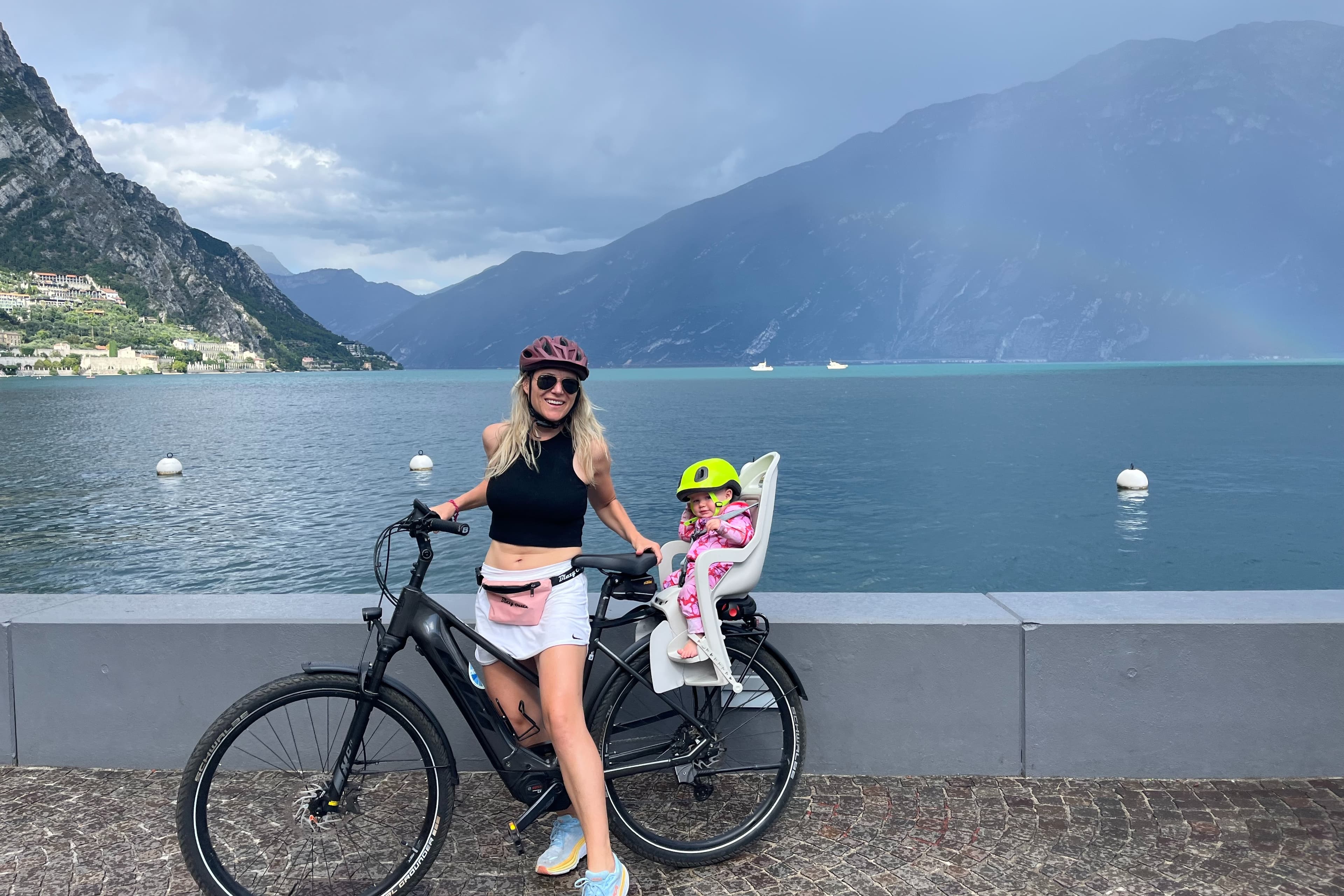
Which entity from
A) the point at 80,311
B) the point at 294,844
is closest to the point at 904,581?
the point at 294,844

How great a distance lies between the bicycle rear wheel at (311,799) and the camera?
3002mm

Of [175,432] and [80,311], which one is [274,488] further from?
[80,311]

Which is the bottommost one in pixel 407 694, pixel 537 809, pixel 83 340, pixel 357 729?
pixel 537 809

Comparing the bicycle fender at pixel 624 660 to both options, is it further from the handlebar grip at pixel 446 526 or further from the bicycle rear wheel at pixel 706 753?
the handlebar grip at pixel 446 526

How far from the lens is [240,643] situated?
4137 mm

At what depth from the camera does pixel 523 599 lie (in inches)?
130

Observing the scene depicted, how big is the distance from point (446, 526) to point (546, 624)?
482mm

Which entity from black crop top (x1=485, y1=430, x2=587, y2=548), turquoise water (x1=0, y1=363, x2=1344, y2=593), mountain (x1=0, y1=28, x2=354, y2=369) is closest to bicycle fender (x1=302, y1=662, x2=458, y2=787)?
black crop top (x1=485, y1=430, x2=587, y2=548)

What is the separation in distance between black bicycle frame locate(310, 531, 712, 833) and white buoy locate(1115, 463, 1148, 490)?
111ft

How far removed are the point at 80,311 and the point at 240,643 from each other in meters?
195

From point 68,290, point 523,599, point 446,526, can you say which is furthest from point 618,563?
point 68,290

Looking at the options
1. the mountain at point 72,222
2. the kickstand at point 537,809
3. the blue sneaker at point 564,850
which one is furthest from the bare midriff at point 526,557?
the mountain at point 72,222

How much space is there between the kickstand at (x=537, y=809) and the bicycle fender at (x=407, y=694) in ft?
0.86

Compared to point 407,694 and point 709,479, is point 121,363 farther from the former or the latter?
point 709,479
